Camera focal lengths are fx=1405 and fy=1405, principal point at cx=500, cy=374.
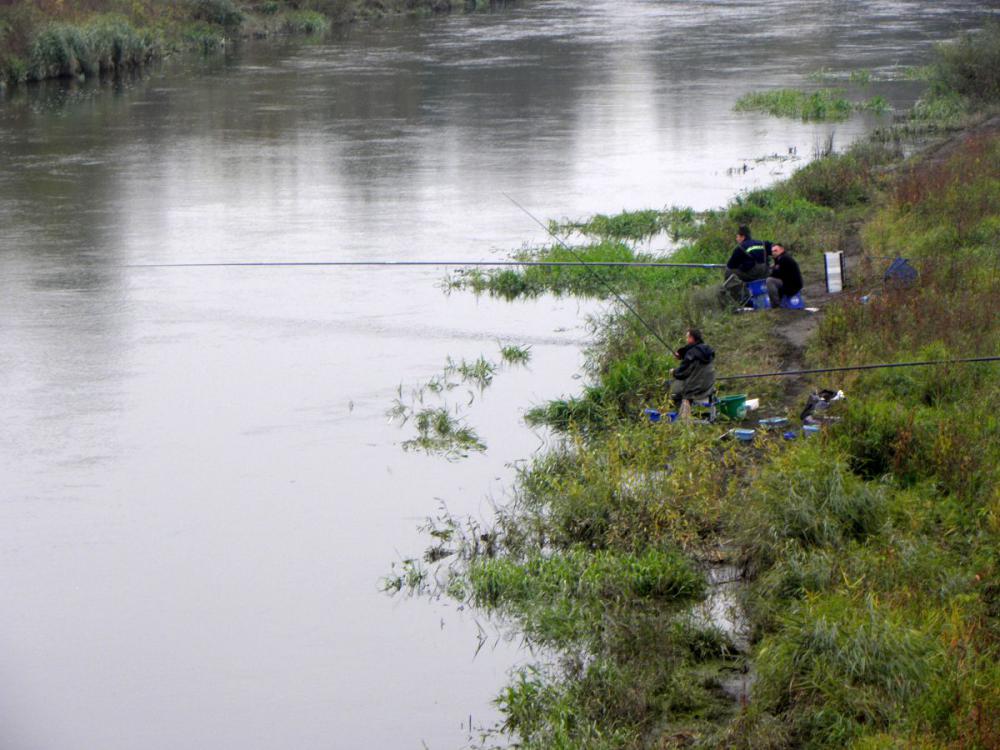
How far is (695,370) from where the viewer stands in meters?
11.9

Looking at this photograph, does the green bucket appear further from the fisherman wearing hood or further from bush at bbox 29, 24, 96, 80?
bush at bbox 29, 24, 96, 80

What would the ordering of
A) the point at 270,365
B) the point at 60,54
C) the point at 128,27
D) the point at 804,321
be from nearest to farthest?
the point at 804,321 < the point at 270,365 < the point at 60,54 < the point at 128,27

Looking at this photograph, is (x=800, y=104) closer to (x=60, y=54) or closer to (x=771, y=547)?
(x=60, y=54)

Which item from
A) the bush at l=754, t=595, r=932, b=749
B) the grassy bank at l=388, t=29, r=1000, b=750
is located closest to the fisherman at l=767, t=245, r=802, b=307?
the grassy bank at l=388, t=29, r=1000, b=750

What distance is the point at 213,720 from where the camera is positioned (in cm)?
830

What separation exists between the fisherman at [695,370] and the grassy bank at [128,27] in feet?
101

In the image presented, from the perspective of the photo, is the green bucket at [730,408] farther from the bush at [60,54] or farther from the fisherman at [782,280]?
the bush at [60,54]

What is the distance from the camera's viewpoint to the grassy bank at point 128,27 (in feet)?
127

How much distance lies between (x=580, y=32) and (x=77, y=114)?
21.8 m

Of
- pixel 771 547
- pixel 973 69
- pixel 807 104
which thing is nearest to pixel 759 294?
pixel 771 547

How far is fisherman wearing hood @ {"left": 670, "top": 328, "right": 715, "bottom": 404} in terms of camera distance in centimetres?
1178

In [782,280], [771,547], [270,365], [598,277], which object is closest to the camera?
[771,547]

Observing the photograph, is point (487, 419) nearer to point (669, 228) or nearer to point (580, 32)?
point (669, 228)

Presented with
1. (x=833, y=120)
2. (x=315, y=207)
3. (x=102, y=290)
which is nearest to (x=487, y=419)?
(x=102, y=290)
